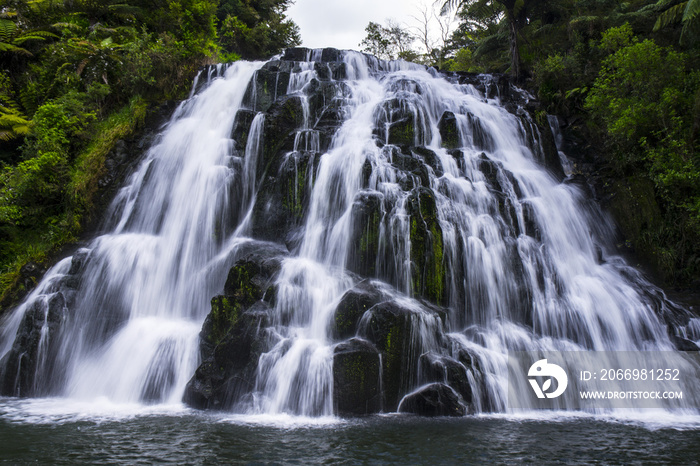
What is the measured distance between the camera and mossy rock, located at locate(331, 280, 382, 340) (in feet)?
26.7

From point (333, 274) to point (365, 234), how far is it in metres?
1.29

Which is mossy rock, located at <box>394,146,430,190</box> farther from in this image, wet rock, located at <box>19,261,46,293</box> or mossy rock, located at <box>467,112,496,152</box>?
wet rock, located at <box>19,261,46,293</box>

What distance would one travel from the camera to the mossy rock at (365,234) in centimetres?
984

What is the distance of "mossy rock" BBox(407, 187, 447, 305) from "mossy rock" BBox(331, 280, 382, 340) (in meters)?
1.47

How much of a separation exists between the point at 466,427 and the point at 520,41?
20.5m

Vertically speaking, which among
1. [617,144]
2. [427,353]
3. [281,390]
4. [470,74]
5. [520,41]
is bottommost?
[281,390]

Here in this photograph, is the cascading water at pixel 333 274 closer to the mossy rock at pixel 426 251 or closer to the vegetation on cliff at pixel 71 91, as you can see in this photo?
the mossy rock at pixel 426 251

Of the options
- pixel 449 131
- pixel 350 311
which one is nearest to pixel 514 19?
pixel 449 131

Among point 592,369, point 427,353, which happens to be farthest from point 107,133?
point 592,369

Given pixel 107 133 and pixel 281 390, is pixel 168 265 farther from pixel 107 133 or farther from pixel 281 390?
pixel 107 133

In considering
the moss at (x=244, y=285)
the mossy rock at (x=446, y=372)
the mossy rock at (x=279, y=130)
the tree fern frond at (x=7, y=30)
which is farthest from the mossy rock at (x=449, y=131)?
the tree fern frond at (x=7, y=30)

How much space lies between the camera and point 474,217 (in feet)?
35.7

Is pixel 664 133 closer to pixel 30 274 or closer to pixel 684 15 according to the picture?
pixel 684 15

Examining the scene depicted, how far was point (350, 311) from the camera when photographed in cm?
820
